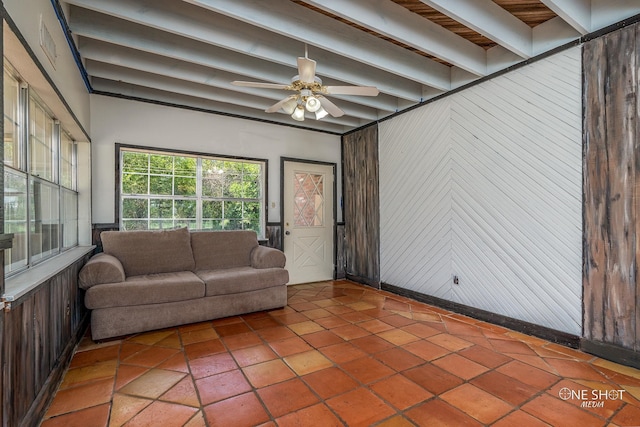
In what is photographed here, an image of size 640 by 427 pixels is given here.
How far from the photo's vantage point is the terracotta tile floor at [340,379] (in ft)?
5.69

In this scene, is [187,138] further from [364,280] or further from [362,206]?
[364,280]

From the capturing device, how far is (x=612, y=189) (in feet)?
7.83

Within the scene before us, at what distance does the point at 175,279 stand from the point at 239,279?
661mm

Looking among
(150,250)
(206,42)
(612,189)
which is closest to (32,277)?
(150,250)

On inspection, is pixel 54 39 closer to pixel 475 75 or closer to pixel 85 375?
pixel 85 375

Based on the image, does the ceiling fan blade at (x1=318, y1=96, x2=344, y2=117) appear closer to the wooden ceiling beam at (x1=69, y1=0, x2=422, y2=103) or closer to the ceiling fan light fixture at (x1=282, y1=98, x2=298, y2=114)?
the ceiling fan light fixture at (x1=282, y1=98, x2=298, y2=114)

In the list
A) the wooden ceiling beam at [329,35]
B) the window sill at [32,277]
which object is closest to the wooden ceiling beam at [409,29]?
the wooden ceiling beam at [329,35]

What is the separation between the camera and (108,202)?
3787 mm

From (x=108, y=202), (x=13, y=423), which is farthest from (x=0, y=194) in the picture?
(x=108, y=202)

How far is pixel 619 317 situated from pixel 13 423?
391cm

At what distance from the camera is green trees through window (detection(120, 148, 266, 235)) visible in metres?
3.98

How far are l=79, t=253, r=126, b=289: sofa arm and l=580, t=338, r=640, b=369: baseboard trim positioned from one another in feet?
13.8

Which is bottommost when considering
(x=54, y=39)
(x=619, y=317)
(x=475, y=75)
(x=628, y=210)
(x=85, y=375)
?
(x=85, y=375)

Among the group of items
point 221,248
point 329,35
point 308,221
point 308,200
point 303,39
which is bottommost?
point 221,248
